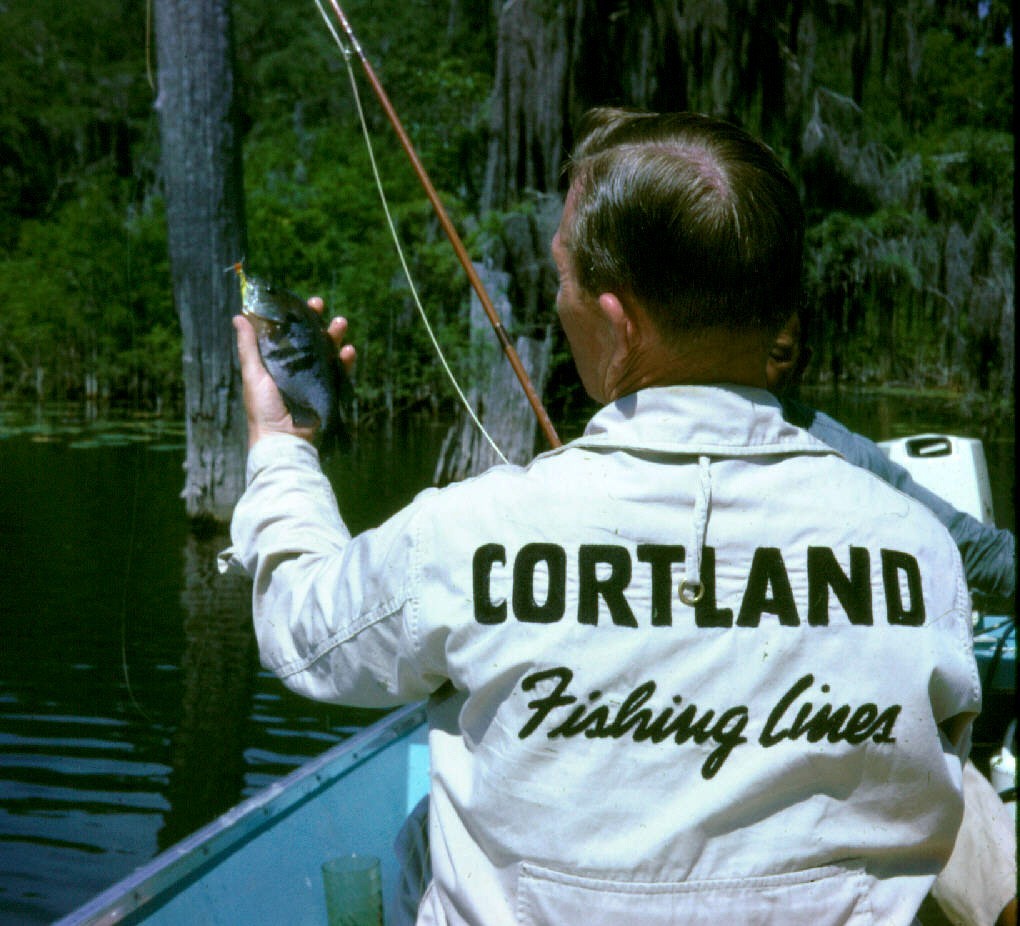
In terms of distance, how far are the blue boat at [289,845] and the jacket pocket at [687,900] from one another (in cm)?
30

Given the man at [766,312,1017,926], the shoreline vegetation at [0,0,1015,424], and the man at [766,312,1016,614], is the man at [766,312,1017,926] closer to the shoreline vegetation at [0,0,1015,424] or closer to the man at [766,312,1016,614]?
the man at [766,312,1016,614]

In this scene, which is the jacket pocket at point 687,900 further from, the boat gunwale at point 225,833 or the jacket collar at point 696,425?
the boat gunwale at point 225,833

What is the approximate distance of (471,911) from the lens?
111 cm

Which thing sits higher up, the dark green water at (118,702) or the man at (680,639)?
the man at (680,639)

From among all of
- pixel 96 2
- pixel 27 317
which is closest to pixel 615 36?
pixel 27 317

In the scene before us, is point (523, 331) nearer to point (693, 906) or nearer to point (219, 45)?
point (219, 45)

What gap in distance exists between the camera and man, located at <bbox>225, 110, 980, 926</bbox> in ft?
3.54

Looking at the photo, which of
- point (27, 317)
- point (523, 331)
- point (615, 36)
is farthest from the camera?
point (27, 317)

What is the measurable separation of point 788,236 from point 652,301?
134mm

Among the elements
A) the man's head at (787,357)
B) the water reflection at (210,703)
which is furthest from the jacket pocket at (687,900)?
the water reflection at (210,703)

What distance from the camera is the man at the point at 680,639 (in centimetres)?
108

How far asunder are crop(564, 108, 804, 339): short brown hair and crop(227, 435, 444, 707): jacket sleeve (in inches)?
11.1

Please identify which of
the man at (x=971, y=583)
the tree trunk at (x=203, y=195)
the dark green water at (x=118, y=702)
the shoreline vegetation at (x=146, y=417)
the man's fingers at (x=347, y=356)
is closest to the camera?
the man's fingers at (x=347, y=356)

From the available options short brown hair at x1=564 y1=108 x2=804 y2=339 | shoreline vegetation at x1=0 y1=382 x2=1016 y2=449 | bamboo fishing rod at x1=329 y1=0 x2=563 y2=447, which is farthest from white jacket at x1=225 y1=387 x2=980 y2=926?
shoreline vegetation at x1=0 y1=382 x2=1016 y2=449
